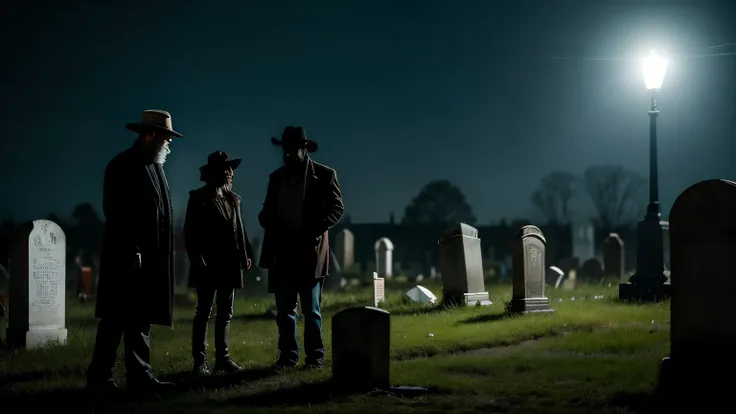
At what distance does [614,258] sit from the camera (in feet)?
86.5

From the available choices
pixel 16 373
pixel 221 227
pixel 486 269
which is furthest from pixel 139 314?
pixel 486 269

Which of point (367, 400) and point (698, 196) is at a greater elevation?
point (698, 196)

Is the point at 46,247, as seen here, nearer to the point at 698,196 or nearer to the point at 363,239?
Result: the point at 698,196

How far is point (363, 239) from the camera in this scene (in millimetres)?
44656

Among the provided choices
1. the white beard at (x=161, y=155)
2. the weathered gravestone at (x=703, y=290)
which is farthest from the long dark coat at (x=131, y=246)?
the weathered gravestone at (x=703, y=290)

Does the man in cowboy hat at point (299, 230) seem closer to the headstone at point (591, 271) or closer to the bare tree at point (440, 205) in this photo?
the headstone at point (591, 271)

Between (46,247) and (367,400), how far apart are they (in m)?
7.06

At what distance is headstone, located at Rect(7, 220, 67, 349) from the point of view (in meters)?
12.8

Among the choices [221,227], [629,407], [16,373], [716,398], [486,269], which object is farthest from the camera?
[486,269]

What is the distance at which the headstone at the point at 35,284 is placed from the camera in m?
12.8

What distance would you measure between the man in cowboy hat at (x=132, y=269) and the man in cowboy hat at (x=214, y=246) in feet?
2.73

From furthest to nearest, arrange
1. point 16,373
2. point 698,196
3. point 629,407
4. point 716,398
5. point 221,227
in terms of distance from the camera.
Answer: point 16,373 < point 221,227 < point 698,196 < point 716,398 < point 629,407

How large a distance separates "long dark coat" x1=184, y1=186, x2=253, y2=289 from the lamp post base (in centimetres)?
947

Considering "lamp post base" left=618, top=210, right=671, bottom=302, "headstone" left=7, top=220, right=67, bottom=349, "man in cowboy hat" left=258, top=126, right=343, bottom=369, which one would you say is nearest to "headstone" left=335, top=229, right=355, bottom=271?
"lamp post base" left=618, top=210, right=671, bottom=302
